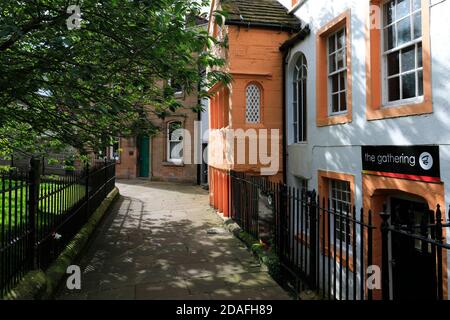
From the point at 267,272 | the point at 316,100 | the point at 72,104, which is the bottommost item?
the point at 267,272

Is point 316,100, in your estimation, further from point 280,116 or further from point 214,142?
point 214,142

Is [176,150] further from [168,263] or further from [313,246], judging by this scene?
[313,246]

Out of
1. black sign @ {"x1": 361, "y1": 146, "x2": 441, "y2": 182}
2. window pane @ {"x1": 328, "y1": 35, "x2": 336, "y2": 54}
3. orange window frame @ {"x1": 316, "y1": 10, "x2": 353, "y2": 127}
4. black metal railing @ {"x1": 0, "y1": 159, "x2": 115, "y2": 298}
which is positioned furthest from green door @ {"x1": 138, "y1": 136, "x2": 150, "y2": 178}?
black sign @ {"x1": 361, "y1": 146, "x2": 441, "y2": 182}

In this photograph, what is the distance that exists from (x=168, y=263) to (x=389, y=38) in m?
5.71

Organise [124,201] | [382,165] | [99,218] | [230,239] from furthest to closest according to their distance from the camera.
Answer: [124,201]
[99,218]
[230,239]
[382,165]

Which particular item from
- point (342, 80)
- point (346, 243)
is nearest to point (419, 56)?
point (342, 80)

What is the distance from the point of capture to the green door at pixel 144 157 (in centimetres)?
2253

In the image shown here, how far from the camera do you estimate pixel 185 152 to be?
2114 centimetres

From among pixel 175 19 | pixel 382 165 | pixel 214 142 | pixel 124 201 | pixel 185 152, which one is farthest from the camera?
pixel 185 152

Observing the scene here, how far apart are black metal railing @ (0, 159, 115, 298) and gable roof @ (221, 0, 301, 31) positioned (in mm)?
6058

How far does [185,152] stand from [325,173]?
14157mm

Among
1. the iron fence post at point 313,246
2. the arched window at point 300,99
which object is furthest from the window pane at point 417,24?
the arched window at point 300,99
